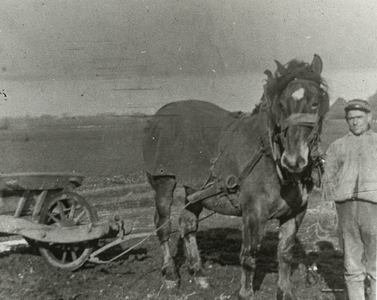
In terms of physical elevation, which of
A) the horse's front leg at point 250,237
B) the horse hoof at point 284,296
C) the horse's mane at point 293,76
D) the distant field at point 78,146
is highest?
the horse's mane at point 293,76

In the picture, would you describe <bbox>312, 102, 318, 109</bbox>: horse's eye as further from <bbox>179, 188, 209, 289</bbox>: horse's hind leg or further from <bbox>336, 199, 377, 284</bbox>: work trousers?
<bbox>179, 188, 209, 289</bbox>: horse's hind leg

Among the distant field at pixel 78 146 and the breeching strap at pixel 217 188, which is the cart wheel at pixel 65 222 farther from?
the breeching strap at pixel 217 188

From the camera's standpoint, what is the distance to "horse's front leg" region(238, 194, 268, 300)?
14.6 feet

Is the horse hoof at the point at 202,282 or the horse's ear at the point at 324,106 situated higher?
the horse's ear at the point at 324,106

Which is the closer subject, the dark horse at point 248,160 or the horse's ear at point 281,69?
the dark horse at point 248,160

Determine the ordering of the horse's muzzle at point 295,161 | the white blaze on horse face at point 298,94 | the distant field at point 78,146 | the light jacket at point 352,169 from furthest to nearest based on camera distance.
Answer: the distant field at point 78,146, the light jacket at point 352,169, the white blaze on horse face at point 298,94, the horse's muzzle at point 295,161

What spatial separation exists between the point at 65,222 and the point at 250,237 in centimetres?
245

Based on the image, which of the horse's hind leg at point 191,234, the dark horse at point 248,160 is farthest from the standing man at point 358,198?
the horse's hind leg at point 191,234

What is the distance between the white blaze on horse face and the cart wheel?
3.02 m

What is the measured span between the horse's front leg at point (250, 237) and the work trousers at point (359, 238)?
779 millimetres

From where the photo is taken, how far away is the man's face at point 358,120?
409cm

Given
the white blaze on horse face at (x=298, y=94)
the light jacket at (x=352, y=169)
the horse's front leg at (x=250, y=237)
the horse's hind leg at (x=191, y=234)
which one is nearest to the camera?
the white blaze on horse face at (x=298, y=94)

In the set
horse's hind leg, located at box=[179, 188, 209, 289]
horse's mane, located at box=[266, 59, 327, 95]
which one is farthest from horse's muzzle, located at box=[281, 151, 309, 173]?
horse's hind leg, located at box=[179, 188, 209, 289]

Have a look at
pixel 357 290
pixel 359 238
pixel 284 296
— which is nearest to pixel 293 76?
pixel 359 238
